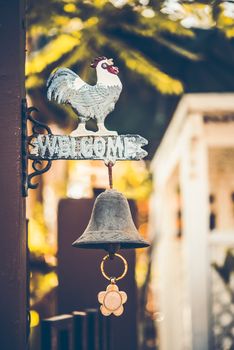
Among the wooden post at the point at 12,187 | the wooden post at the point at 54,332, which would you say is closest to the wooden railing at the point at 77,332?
the wooden post at the point at 54,332

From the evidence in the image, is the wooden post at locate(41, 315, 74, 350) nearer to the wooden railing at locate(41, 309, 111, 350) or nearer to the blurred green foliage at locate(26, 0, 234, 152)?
the wooden railing at locate(41, 309, 111, 350)

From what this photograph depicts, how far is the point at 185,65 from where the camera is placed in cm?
903

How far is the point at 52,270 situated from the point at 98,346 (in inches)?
157

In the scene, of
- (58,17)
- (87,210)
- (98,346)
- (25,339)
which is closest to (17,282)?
(25,339)

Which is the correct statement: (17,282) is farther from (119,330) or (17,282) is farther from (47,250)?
(47,250)

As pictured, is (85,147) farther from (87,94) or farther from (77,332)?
(77,332)

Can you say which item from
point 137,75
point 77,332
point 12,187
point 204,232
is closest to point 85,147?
point 12,187

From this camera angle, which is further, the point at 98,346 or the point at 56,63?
the point at 56,63

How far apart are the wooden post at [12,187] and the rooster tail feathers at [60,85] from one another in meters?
0.21

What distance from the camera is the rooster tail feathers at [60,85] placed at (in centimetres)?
412

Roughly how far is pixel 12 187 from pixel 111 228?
26.3 inches

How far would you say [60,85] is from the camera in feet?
13.5

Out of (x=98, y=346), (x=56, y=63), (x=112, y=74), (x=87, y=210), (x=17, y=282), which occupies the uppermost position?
(x=56, y=63)

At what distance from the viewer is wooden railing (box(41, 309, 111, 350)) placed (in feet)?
16.9
